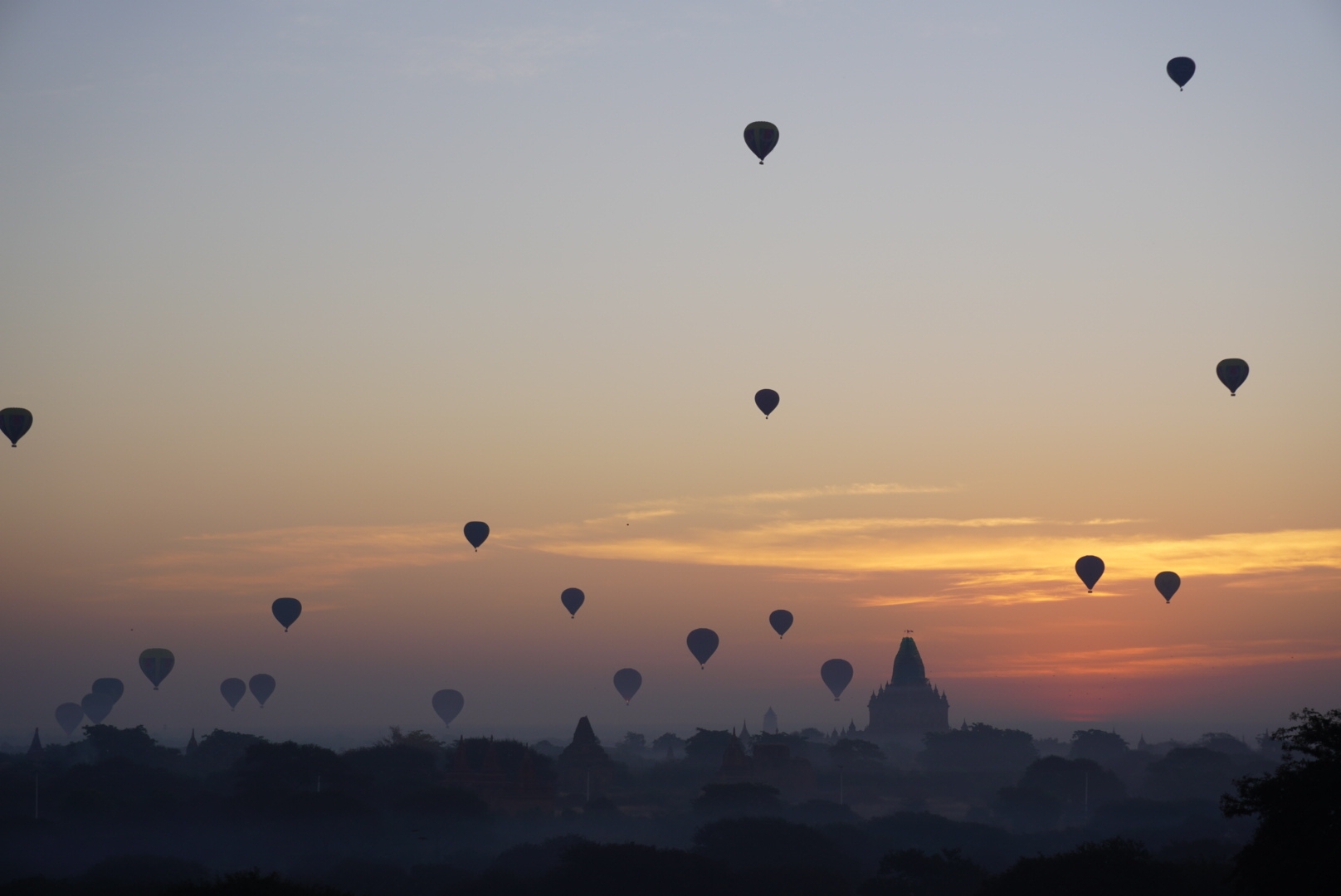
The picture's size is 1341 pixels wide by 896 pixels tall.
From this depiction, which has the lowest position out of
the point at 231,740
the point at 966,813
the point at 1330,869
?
the point at 1330,869

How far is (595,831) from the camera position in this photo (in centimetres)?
11356

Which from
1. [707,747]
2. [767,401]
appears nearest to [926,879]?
[767,401]

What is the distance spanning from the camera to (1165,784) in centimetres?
16250

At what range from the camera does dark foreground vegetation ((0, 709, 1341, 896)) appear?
55125 millimetres

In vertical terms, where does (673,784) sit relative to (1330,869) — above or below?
above

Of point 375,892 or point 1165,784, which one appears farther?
point 1165,784

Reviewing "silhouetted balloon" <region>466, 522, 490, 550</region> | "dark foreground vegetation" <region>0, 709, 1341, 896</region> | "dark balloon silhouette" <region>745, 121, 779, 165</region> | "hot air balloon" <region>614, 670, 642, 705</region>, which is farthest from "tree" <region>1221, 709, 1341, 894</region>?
"hot air balloon" <region>614, 670, 642, 705</region>

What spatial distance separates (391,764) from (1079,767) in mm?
72703

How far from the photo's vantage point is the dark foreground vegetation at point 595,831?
5512cm

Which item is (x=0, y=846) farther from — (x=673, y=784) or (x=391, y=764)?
(x=673, y=784)

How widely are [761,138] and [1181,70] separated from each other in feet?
72.9

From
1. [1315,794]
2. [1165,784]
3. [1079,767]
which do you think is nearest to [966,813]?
[1079,767]

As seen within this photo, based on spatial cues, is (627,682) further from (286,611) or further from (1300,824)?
(1300,824)

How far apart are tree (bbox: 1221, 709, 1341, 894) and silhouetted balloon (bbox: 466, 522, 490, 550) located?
237 ft
